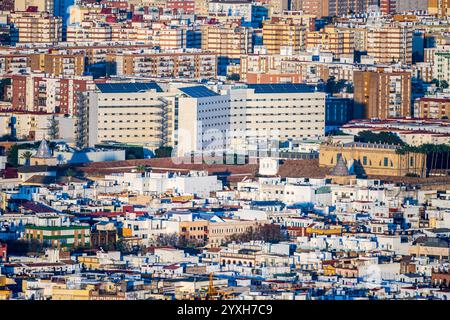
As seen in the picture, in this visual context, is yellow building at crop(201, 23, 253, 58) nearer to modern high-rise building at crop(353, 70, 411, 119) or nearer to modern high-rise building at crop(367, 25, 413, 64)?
modern high-rise building at crop(367, 25, 413, 64)

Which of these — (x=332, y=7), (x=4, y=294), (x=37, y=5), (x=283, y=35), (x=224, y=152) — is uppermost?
(x=37, y=5)

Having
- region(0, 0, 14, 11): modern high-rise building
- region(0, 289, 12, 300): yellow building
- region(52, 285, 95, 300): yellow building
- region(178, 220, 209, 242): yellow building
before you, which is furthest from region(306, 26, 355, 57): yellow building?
region(52, 285, 95, 300): yellow building

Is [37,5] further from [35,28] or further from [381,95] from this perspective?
[381,95]

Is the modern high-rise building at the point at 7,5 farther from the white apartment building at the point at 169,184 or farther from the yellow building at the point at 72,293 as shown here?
the yellow building at the point at 72,293

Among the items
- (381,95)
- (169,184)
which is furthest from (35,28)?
(169,184)

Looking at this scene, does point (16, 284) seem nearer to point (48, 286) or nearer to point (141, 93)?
point (48, 286)

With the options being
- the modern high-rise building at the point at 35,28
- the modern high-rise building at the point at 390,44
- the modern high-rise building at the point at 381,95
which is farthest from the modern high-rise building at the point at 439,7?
the modern high-rise building at the point at 381,95
